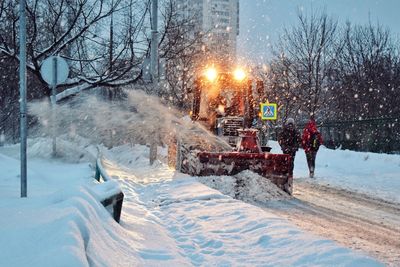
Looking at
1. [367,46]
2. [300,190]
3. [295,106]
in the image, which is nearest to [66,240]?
[300,190]

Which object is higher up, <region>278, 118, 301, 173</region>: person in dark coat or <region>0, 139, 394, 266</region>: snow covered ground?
<region>278, 118, 301, 173</region>: person in dark coat

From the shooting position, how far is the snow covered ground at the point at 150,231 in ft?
9.14

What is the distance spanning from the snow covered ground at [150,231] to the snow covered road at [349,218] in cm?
77

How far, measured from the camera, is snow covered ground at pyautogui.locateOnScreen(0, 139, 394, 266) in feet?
9.14

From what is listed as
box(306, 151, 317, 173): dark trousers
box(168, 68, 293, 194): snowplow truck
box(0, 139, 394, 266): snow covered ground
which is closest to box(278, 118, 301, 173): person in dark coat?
box(306, 151, 317, 173): dark trousers

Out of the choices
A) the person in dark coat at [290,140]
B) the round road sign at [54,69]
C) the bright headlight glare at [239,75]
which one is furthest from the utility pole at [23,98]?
the person in dark coat at [290,140]

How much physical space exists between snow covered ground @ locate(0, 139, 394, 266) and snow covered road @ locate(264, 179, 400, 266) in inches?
30.4

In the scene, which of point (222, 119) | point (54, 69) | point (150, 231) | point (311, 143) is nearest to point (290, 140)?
point (311, 143)

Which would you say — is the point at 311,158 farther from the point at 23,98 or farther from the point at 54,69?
the point at 23,98

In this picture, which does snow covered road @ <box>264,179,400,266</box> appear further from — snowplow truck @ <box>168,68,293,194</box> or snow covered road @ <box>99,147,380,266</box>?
snowplow truck @ <box>168,68,293,194</box>

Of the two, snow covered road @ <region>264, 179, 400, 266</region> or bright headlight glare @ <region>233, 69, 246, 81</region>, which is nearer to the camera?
snow covered road @ <region>264, 179, 400, 266</region>

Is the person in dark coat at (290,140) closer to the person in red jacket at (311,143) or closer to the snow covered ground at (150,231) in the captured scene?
the person in red jacket at (311,143)

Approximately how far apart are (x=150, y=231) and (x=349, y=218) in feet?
10.9

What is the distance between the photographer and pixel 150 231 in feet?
16.2
